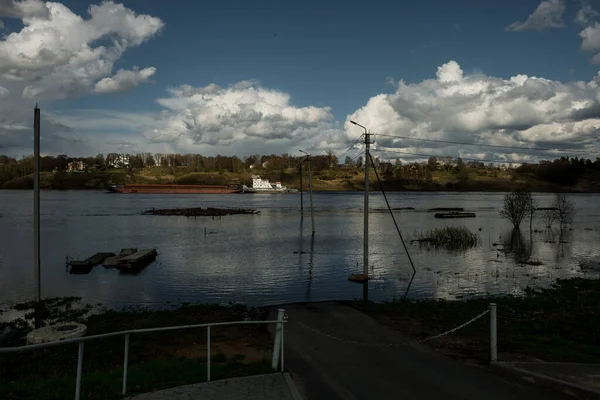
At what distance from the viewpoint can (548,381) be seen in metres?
9.70

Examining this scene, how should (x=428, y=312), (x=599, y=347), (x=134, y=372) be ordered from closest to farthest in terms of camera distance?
1. (x=134, y=372)
2. (x=599, y=347)
3. (x=428, y=312)

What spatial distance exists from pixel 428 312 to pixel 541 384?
1039 cm

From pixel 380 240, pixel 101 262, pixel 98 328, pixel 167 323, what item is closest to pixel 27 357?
pixel 98 328

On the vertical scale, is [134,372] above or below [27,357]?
above

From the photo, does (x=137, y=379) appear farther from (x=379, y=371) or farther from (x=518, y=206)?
(x=518, y=206)

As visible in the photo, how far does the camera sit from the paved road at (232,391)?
29.0 feet

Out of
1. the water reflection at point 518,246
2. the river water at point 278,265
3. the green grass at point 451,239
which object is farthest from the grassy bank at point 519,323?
the green grass at point 451,239

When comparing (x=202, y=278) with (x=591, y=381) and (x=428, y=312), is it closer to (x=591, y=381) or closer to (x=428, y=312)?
(x=428, y=312)

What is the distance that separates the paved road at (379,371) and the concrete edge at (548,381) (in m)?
0.23

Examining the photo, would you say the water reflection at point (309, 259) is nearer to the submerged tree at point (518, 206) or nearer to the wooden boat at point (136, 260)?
the wooden boat at point (136, 260)

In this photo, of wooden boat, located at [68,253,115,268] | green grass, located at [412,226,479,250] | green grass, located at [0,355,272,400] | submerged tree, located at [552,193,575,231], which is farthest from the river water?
green grass, located at [0,355,272,400]

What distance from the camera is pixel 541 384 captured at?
32.2 feet

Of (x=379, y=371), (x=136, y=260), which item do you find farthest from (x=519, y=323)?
(x=136, y=260)

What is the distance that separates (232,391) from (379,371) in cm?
405
